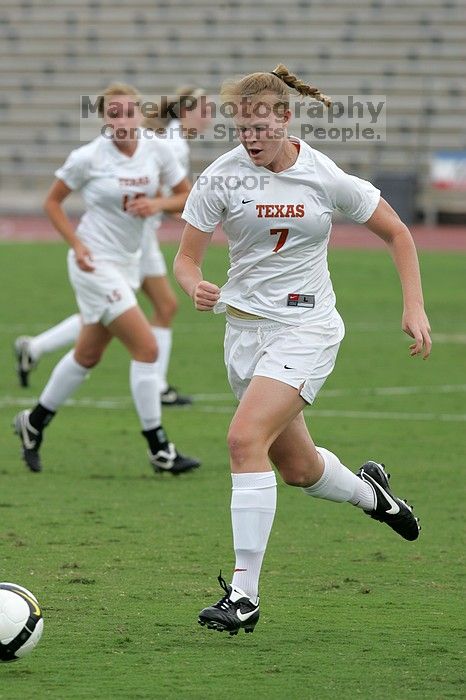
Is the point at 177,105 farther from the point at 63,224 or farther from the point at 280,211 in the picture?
the point at 280,211

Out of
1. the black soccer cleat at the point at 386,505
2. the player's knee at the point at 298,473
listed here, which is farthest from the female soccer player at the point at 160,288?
the player's knee at the point at 298,473

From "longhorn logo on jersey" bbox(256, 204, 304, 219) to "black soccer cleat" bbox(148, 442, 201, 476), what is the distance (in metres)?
3.27

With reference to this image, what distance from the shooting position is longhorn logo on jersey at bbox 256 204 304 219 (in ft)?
16.5

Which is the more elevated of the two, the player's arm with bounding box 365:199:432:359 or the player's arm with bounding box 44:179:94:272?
the player's arm with bounding box 365:199:432:359

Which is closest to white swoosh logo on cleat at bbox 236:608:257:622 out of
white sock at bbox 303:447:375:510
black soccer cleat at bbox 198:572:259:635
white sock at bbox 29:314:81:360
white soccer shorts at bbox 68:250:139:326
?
black soccer cleat at bbox 198:572:259:635

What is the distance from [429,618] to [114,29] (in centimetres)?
2945

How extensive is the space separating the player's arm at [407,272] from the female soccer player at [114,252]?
3.02m

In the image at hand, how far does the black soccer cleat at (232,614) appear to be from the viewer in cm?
470

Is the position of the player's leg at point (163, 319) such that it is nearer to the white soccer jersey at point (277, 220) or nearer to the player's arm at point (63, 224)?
the player's arm at point (63, 224)

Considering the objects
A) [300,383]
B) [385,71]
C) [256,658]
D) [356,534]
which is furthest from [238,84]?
[385,71]

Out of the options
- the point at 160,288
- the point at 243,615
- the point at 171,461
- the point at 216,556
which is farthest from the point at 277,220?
the point at 160,288

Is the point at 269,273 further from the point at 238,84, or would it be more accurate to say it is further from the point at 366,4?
the point at 366,4

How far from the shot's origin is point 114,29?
108 ft

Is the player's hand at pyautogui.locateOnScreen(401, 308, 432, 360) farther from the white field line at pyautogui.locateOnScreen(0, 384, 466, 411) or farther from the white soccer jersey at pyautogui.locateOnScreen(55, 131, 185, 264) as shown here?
the white field line at pyautogui.locateOnScreen(0, 384, 466, 411)
